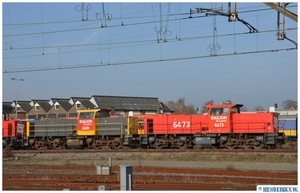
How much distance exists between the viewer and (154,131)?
28.9m

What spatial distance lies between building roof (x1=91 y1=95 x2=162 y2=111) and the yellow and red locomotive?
102ft

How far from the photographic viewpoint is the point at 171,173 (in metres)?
16.6

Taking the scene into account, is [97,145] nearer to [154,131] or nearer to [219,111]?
[154,131]

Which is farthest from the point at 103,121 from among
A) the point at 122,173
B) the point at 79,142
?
the point at 122,173

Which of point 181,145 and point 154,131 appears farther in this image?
point 154,131

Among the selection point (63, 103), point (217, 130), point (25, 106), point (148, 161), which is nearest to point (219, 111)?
point (217, 130)

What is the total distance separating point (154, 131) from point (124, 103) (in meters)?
37.5

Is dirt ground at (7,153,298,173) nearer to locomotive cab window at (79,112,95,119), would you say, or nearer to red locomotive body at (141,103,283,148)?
red locomotive body at (141,103,283,148)

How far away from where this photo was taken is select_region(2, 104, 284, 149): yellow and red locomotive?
26672 millimetres

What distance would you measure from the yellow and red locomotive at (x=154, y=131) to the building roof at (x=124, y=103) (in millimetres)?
30983

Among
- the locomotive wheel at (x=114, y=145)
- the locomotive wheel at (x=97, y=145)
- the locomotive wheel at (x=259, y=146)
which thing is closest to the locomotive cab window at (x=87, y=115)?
the locomotive wheel at (x=97, y=145)

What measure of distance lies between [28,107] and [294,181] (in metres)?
55.4

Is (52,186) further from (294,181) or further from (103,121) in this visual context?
(103,121)

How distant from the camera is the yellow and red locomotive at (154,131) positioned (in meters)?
26.7
